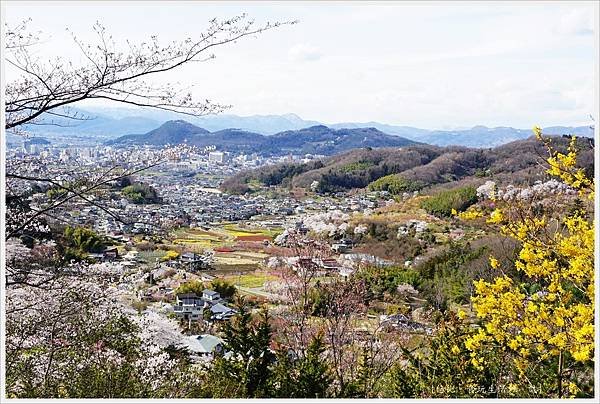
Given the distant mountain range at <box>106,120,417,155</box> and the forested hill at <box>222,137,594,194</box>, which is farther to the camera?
the forested hill at <box>222,137,594,194</box>

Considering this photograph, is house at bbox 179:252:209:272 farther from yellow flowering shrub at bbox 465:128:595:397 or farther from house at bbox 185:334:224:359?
yellow flowering shrub at bbox 465:128:595:397

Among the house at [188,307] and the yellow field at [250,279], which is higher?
the house at [188,307]

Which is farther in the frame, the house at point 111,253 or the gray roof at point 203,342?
the house at point 111,253

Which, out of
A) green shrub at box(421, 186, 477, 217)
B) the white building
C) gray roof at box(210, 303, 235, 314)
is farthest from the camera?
green shrub at box(421, 186, 477, 217)

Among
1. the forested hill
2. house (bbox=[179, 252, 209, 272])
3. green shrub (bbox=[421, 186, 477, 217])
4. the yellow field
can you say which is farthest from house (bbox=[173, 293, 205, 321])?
the forested hill

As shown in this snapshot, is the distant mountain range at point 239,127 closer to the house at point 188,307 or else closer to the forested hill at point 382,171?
the forested hill at point 382,171

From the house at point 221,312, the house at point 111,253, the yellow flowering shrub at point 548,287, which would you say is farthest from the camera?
the house at point 221,312

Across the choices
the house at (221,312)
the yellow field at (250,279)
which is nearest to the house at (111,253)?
the house at (221,312)

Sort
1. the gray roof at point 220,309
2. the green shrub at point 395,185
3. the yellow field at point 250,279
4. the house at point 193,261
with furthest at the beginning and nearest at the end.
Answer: the green shrub at point 395,185 → the house at point 193,261 → the yellow field at point 250,279 → the gray roof at point 220,309
